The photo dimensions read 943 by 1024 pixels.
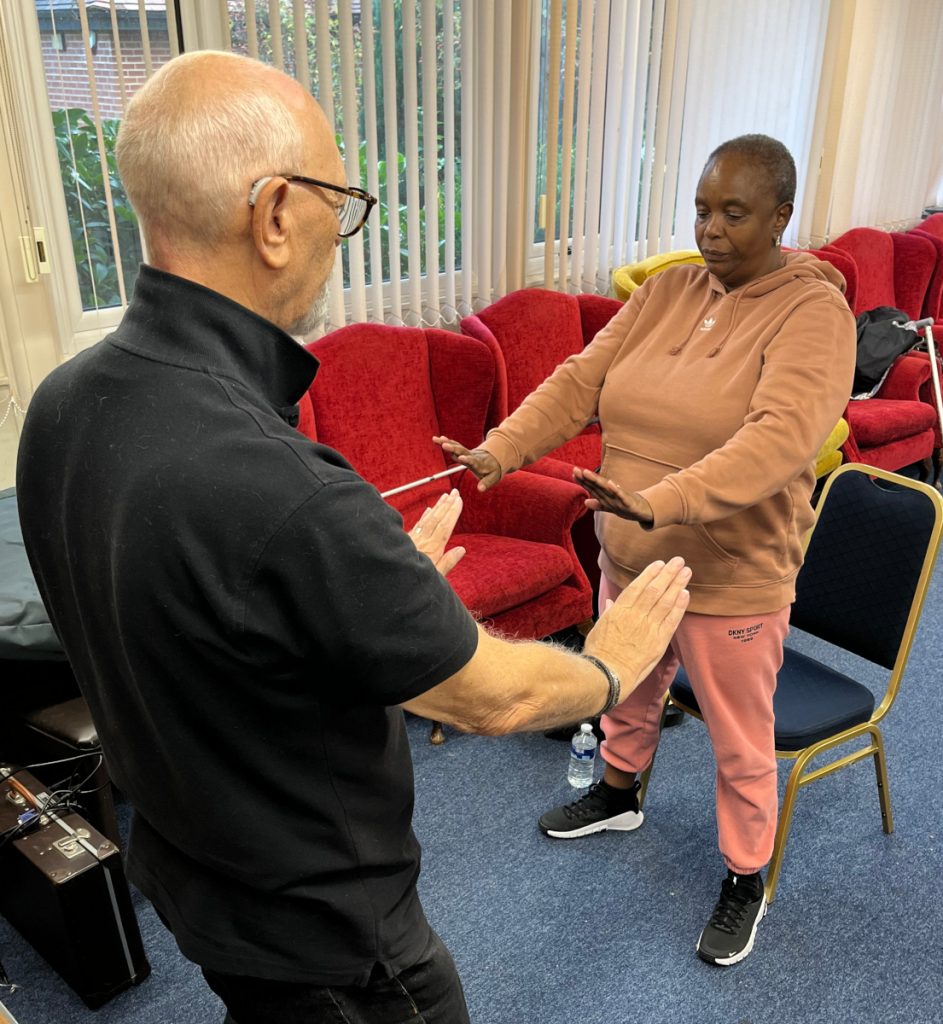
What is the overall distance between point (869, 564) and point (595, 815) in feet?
2.80

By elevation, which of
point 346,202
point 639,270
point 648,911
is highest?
point 346,202

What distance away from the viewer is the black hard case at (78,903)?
1777mm

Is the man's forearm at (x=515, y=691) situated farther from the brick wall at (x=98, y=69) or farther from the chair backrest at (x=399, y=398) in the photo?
the brick wall at (x=98, y=69)

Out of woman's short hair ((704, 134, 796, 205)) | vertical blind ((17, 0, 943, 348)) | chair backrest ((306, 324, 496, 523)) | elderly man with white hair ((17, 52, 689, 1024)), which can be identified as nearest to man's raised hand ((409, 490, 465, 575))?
elderly man with white hair ((17, 52, 689, 1024))

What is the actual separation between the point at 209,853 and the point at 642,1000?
49.2 inches

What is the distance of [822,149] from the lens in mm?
5180

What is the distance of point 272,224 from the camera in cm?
84

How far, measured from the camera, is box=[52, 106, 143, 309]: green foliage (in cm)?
257

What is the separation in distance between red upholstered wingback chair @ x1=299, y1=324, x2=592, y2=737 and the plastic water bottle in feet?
1.22

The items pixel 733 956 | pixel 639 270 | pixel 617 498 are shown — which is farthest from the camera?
pixel 639 270

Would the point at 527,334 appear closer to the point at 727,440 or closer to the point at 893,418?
the point at 893,418

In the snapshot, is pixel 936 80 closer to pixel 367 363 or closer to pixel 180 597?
pixel 367 363

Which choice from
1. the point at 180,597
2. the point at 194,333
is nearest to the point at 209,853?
the point at 180,597

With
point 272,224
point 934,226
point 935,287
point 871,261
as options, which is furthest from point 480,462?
point 934,226
